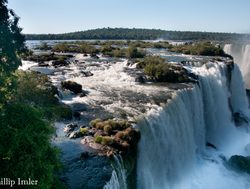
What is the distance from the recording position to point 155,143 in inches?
829

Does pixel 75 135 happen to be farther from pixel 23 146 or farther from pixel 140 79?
pixel 140 79

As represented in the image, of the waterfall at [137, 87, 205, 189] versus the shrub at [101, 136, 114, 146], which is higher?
the shrub at [101, 136, 114, 146]

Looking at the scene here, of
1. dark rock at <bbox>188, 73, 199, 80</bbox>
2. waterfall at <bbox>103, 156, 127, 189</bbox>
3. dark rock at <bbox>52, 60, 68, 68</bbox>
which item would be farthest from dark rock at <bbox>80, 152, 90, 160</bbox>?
dark rock at <bbox>52, 60, 68, 68</bbox>

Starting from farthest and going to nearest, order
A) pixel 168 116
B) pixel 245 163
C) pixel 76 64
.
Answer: pixel 76 64
pixel 245 163
pixel 168 116

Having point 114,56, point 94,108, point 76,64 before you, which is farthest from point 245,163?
→ point 114,56

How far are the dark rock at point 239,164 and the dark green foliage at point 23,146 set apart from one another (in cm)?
1835

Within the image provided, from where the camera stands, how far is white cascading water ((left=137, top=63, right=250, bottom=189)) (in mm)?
20688

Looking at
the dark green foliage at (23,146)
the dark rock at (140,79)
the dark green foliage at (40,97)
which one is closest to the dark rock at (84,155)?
the dark green foliage at (40,97)

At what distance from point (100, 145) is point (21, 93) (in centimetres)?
563

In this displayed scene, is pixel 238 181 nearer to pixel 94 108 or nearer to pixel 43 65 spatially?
pixel 94 108

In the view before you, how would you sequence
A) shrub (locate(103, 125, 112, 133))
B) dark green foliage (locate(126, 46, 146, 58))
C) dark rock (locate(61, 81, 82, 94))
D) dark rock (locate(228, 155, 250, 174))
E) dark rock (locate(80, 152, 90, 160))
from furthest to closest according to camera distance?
dark green foliage (locate(126, 46, 146, 58)) < dark rock (locate(61, 81, 82, 94)) < dark rock (locate(228, 155, 250, 174)) < shrub (locate(103, 125, 112, 133)) < dark rock (locate(80, 152, 90, 160))

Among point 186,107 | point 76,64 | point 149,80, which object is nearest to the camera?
point 186,107

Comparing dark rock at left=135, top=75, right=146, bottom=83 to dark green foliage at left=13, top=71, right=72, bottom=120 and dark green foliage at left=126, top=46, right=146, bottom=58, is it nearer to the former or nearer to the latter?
dark green foliage at left=13, top=71, right=72, bottom=120

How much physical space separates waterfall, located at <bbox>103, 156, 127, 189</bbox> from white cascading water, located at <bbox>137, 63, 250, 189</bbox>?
1794 millimetres
